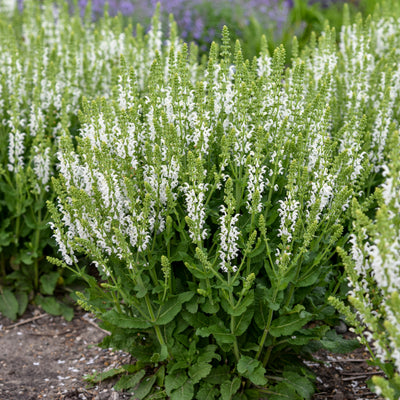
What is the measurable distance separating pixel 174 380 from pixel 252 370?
0.47 m

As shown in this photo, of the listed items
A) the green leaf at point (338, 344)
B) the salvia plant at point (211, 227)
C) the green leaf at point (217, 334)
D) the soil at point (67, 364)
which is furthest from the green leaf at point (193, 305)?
the soil at point (67, 364)

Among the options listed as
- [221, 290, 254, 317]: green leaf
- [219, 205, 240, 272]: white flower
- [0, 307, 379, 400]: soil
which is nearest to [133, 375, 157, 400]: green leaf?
[0, 307, 379, 400]: soil

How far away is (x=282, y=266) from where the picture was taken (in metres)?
2.69

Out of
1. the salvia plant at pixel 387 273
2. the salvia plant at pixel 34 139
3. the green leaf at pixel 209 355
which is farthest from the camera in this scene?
the salvia plant at pixel 34 139

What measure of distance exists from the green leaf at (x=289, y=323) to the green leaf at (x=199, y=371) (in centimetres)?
42

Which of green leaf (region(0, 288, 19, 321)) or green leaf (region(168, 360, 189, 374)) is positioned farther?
green leaf (region(0, 288, 19, 321))

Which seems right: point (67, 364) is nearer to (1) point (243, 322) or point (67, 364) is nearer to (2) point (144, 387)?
(2) point (144, 387)

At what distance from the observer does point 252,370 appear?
2963 millimetres

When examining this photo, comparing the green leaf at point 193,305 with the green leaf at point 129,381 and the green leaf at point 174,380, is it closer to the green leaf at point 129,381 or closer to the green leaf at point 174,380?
the green leaf at point 174,380

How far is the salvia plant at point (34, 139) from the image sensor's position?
13.8ft

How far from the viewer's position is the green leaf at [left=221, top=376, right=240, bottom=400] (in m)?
3.02

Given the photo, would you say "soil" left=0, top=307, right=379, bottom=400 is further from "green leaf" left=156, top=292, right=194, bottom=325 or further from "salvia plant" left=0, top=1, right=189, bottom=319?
"green leaf" left=156, top=292, right=194, bottom=325

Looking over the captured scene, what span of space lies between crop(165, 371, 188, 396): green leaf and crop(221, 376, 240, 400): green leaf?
227 millimetres

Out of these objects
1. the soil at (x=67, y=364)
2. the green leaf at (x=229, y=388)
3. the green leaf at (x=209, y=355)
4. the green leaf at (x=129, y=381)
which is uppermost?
the green leaf at (x=209, y=355)
